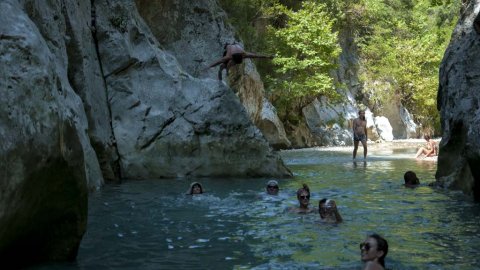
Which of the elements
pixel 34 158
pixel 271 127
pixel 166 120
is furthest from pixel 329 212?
pixel 271 127

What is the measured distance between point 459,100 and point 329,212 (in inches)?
235

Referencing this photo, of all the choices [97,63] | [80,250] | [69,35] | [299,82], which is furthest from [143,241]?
[299,82]

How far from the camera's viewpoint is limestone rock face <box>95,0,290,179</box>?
15297 millimetres

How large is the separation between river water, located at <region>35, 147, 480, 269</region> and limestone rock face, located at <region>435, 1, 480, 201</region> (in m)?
0.57

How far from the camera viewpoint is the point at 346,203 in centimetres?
1072

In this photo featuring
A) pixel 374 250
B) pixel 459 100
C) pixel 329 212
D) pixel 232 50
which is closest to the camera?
pixel 374 250

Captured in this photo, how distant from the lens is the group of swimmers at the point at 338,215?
17.2 ft

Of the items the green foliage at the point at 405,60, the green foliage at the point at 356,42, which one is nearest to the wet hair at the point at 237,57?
the green foliage at the point at 356,42

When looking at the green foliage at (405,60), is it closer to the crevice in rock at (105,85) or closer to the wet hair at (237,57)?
the wet hair at (237,57)

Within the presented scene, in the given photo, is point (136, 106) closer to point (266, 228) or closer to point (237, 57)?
point (237, 57)

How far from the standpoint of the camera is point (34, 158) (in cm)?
495

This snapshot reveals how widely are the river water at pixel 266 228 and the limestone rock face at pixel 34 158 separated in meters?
0.35

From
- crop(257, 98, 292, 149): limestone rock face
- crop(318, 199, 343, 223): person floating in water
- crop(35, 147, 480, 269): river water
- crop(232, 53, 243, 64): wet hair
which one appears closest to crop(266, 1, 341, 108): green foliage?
crop(257, 98, 292, 149): limestone rock face

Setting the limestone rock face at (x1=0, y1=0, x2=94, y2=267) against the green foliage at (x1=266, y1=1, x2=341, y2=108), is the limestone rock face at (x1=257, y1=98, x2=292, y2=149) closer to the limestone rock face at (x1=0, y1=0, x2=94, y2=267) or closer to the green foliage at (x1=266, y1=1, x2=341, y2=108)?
the green foliage at (x1=266, y1=1, x2=341, y2=108)
